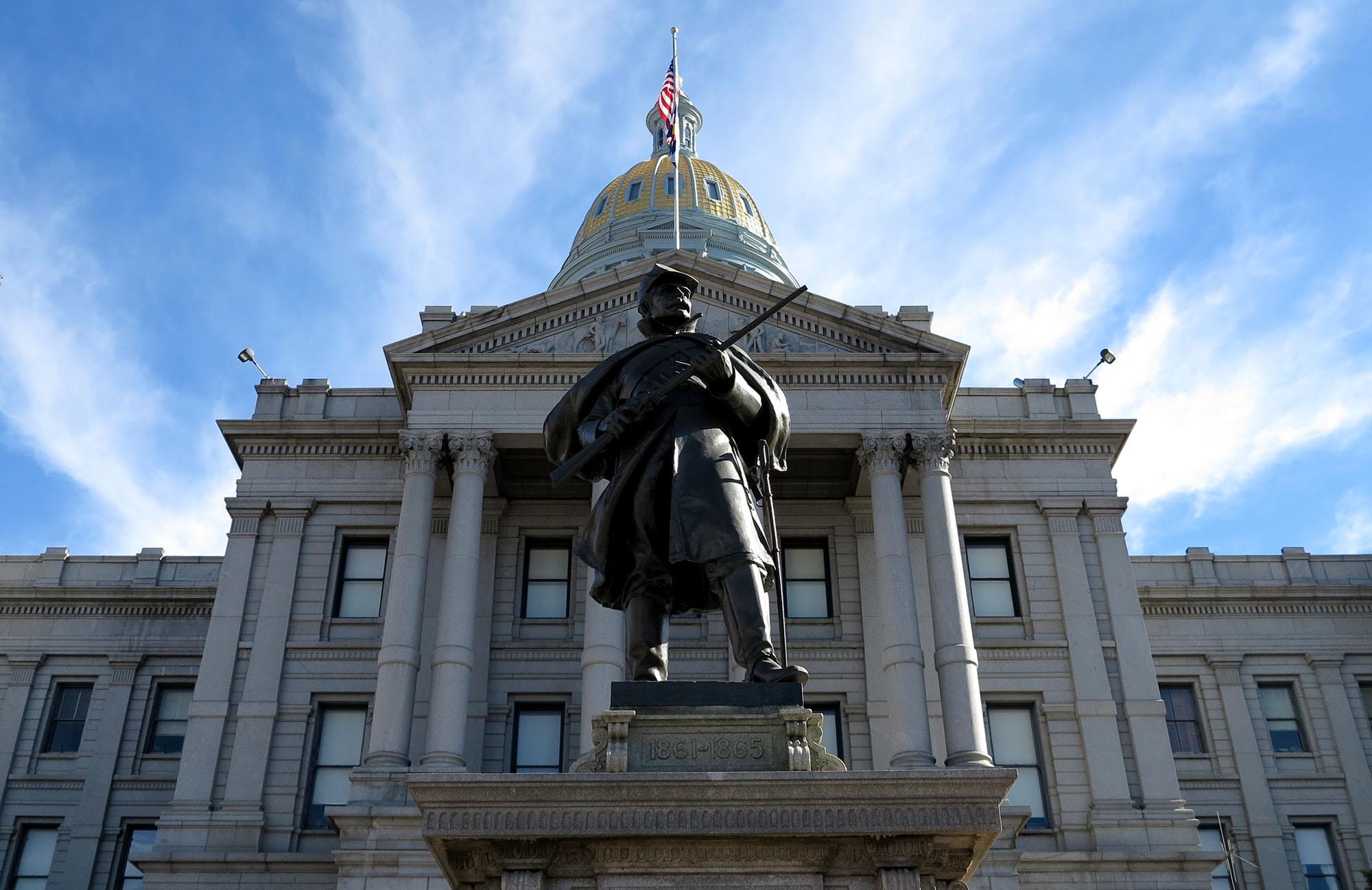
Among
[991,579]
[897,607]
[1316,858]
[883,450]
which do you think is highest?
[883,450]

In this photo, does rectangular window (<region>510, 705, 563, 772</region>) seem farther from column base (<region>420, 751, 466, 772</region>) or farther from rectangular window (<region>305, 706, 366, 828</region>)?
rectangular window (<region>305, 706, 366, 828</region>)

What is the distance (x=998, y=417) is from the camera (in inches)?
1238

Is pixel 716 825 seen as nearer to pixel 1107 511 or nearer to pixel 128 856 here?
pixel 1107 511

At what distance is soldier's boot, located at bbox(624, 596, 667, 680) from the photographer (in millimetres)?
6418

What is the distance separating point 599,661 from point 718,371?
63.1 feet

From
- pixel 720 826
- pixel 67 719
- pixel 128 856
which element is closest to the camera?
pixel 720 826

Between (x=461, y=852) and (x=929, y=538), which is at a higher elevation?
(x=929, y=538)

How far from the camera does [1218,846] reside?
32156 mm

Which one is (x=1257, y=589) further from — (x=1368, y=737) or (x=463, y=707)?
(x=463, y=707)

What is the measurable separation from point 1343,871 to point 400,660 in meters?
23.1

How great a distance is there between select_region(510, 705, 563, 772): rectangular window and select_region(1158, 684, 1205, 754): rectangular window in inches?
618

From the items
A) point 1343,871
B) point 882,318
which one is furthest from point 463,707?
point 1343,871

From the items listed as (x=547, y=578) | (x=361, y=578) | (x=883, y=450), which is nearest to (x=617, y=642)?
(x=547, y=578)

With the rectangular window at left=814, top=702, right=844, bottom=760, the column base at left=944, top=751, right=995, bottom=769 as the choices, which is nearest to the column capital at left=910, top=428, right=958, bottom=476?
the rectangular window at left=814, top=702, right=844, bottom=760
